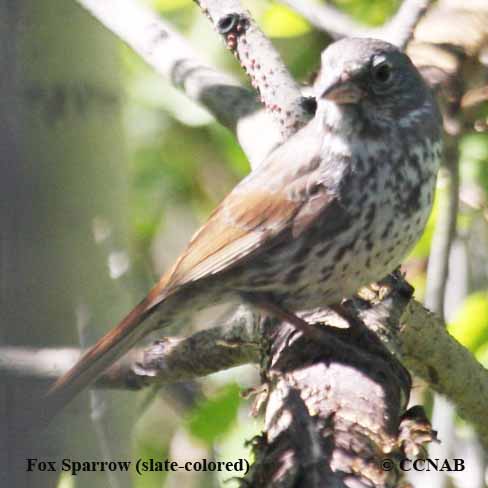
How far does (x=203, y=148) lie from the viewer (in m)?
5.09

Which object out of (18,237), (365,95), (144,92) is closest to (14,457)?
(18,237)

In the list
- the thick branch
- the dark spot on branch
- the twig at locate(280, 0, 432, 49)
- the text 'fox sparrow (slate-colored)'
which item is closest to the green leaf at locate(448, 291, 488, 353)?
the thick branch

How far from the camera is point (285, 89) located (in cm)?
332

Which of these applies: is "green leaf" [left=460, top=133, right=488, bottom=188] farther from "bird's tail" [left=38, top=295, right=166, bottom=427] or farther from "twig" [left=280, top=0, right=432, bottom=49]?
"bird's tail" [left=38, top=295, right=166, bottom=427]

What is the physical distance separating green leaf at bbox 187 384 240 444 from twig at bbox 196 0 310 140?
0.88 meters

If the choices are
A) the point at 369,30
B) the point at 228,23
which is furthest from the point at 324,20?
the point at 228,23

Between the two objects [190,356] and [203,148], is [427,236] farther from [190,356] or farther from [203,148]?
[203,148]

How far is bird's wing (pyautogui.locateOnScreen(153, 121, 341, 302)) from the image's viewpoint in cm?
321

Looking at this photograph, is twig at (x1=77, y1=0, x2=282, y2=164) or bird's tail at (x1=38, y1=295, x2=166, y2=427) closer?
bird's tail at (x1=38, y1=295, x2=166, y2=427)

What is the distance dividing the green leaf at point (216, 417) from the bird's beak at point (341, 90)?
3.21 feet

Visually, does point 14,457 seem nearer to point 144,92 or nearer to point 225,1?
point 225,1

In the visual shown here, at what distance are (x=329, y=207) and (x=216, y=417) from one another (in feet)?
2.49

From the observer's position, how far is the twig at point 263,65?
3.33 m

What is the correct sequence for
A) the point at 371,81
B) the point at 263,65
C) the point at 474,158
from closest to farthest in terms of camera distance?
the point at 371,81
the point at 263,65
the point at 474,158
